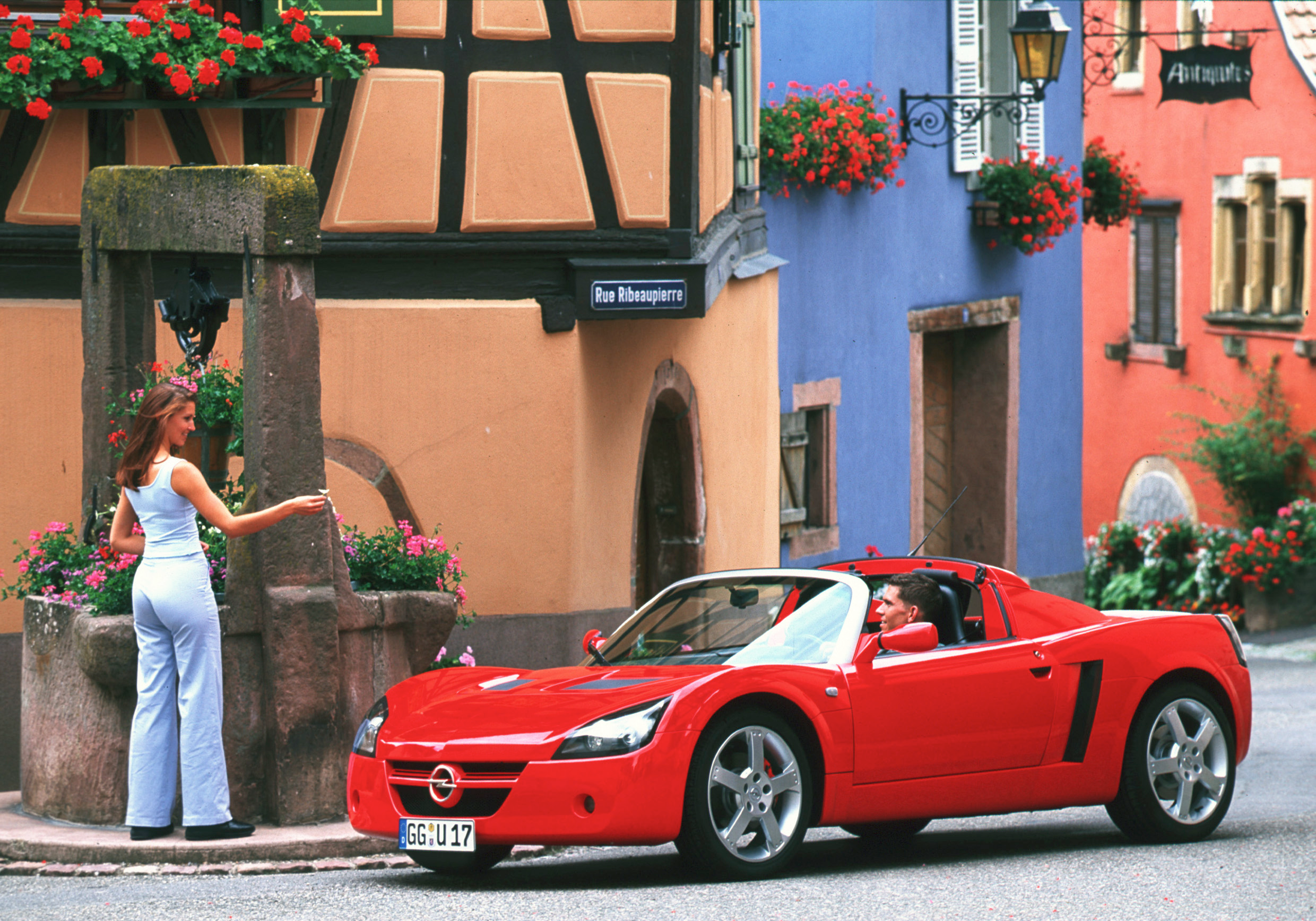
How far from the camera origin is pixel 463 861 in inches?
319

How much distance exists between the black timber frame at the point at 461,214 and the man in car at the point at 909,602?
12.9ft

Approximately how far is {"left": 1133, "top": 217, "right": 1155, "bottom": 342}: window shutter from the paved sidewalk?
22284mm

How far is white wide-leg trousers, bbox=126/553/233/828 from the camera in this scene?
8.44m

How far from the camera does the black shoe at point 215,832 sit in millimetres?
8500

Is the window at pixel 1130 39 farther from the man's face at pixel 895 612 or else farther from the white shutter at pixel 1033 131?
the man's face at pixel 895 612

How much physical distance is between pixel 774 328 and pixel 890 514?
3.15 metres

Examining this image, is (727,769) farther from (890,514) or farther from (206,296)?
(890,514)

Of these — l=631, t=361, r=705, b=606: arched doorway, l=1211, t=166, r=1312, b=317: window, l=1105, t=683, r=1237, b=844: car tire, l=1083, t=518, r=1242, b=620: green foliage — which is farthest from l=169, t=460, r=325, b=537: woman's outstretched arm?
l=1211, t=166, r=1312, b=317: window

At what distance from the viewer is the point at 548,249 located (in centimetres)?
1219

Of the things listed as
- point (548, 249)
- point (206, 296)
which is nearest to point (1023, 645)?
point (206, 296)

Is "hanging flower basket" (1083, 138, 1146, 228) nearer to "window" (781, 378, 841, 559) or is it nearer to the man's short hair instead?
"window" (781, 378, 841, 559)

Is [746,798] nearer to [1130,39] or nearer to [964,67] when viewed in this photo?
[964,67]

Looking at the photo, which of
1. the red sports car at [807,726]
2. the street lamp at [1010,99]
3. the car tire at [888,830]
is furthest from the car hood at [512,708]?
the street lamp at [1010,99]

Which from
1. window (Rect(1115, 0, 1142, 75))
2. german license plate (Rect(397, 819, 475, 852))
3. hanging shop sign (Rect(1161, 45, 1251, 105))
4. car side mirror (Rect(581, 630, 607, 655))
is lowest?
german license plate (Rect(397, 819, 475, 852))
